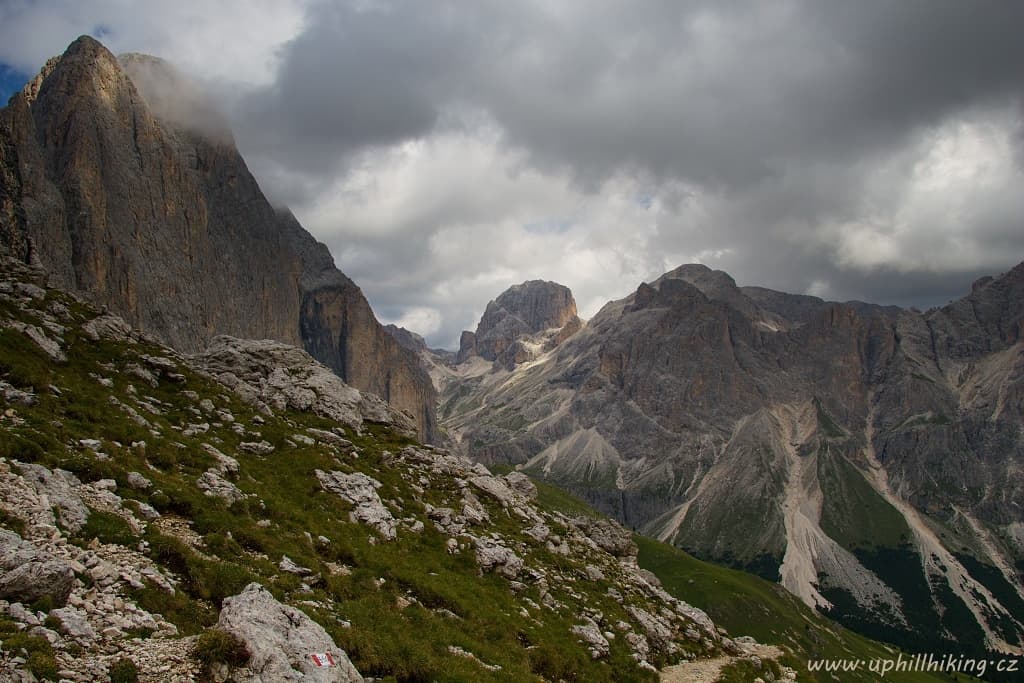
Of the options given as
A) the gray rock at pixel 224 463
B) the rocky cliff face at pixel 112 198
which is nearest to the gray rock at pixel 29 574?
the gray rock at pixel 224 463

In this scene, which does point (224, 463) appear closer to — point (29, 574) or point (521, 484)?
point (29, 574)

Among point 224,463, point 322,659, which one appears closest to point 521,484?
point 224,463

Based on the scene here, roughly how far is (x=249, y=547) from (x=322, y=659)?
9.85m

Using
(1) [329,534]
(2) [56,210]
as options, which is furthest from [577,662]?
(2) [56,210]

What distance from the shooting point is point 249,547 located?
24.5m

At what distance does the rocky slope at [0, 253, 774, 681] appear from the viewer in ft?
49.8

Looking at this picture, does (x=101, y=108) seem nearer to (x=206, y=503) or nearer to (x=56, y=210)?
(x=56, y=210)

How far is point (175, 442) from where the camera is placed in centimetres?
3253

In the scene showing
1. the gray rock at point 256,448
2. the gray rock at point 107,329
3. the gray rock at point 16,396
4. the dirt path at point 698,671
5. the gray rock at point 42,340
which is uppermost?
the gray rock at point 107,329

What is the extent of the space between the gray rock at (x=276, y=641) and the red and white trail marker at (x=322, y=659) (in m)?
0.13

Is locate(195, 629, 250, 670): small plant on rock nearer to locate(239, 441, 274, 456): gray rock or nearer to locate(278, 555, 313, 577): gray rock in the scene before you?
locate(278, 555, 313, 577): gray rock

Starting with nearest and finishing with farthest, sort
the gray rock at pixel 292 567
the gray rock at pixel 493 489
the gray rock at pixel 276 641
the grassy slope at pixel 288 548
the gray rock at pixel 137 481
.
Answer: the gray rock at pixel 276 641, the grassy slope at pixel 288 548, the gray rock at pixel 292 567, the gray rock at pixel 137 481, the gray rock at pixel 493 489

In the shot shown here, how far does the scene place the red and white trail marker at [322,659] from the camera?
1630 cm

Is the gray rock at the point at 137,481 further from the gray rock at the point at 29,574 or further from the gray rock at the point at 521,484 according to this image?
the gray rock at the point at 521,484
